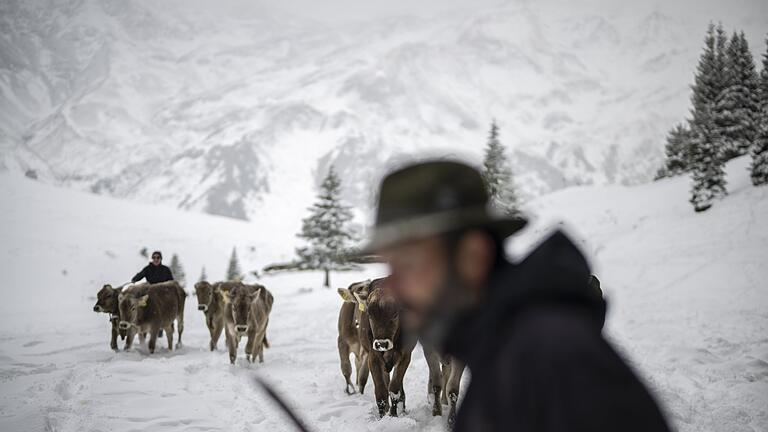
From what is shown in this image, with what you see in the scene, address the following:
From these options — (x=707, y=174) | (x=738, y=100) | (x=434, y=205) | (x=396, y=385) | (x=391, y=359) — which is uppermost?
(x=738, y=100)

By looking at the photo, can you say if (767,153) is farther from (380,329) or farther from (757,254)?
(380,329)

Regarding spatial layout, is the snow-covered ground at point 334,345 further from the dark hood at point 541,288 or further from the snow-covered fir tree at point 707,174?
the dark hood at point 541,288

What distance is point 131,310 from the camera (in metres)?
11.3

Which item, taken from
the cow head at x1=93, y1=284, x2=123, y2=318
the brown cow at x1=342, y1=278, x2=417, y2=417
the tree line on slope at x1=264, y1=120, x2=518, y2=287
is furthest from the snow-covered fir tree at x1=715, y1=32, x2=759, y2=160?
the cow head at x1=93, y1=284, x2=123, y2=318

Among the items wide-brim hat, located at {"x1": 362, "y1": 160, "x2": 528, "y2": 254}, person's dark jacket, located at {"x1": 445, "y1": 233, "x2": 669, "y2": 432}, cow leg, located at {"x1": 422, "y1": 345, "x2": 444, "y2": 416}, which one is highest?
wide-brim hat, located at {"x1": 362, "y1": 160, "x2": 528, "y2": 254}

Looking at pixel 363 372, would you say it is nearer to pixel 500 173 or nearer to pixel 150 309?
pixel 150 309

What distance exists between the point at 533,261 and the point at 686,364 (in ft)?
31.8

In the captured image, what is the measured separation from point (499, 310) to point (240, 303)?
9752mm

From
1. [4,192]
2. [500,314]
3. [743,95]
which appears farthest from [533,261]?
[4,192]

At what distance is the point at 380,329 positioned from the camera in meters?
5.91

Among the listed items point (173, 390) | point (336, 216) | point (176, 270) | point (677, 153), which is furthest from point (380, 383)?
point (677, 153)

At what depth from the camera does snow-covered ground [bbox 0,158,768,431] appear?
6.33 m

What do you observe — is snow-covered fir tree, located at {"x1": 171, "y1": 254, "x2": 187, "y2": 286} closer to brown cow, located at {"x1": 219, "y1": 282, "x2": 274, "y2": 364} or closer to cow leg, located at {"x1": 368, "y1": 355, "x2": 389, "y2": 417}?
brown cow, located at {"x1": 219, "y1": 282, "x2": 274, "y2": 364}

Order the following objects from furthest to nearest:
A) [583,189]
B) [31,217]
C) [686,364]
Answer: [583,189], [31,217], [686,364]
